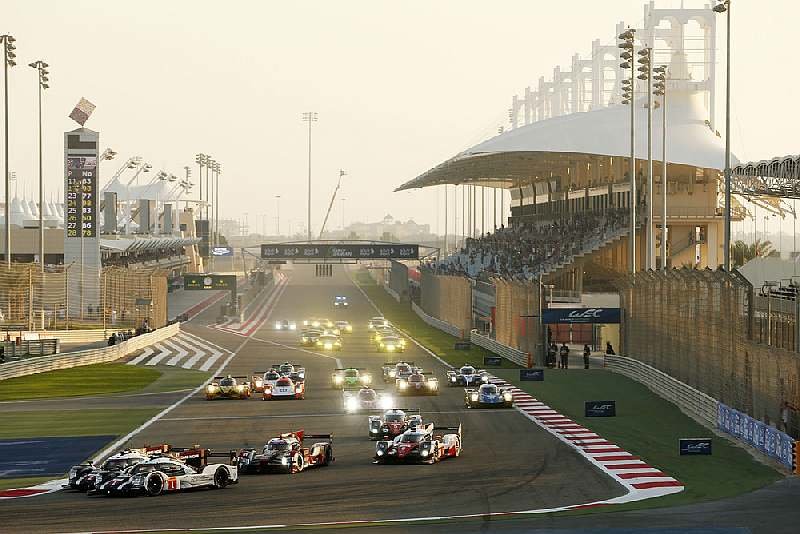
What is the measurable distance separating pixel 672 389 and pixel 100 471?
1038 inches

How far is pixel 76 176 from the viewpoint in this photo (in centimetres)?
10156

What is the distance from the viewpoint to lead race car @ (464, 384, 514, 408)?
5012cm

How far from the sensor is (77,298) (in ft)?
281

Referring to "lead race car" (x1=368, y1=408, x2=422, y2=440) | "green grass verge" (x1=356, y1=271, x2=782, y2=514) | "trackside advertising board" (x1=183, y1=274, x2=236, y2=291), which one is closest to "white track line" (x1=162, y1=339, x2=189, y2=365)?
"green grass verge" (x1=356, y1=271, x2=782, y2=514)

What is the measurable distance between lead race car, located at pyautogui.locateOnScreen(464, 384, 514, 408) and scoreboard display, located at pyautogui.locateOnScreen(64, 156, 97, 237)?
58.2 metres

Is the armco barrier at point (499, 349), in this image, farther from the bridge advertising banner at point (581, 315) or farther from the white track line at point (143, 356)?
the white track line at point (143, 356)

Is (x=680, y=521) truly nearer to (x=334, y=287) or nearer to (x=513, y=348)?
(x=513, y=348)

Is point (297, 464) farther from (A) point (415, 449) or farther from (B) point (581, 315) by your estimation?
(B) point (581, 315)

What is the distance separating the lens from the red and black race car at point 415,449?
3509 cm

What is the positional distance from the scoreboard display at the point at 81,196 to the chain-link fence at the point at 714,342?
176 ft

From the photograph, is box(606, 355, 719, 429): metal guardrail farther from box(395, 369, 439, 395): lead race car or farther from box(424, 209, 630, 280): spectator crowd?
box(424, 209, 630, 280): spectator crowd

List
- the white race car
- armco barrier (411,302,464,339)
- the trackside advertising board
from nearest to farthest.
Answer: the white race car
armco barrier (411,302,464,339)
the trackside advertising board

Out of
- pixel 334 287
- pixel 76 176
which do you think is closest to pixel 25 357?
pixel 76 176

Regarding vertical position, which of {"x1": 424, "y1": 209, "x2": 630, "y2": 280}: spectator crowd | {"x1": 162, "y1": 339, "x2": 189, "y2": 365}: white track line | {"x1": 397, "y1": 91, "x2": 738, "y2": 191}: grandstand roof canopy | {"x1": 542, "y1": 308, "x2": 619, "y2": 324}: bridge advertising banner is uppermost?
{"x1": 397, "y1": 91, "x2": 738, "y2": 191}: grandstand roof canopy
